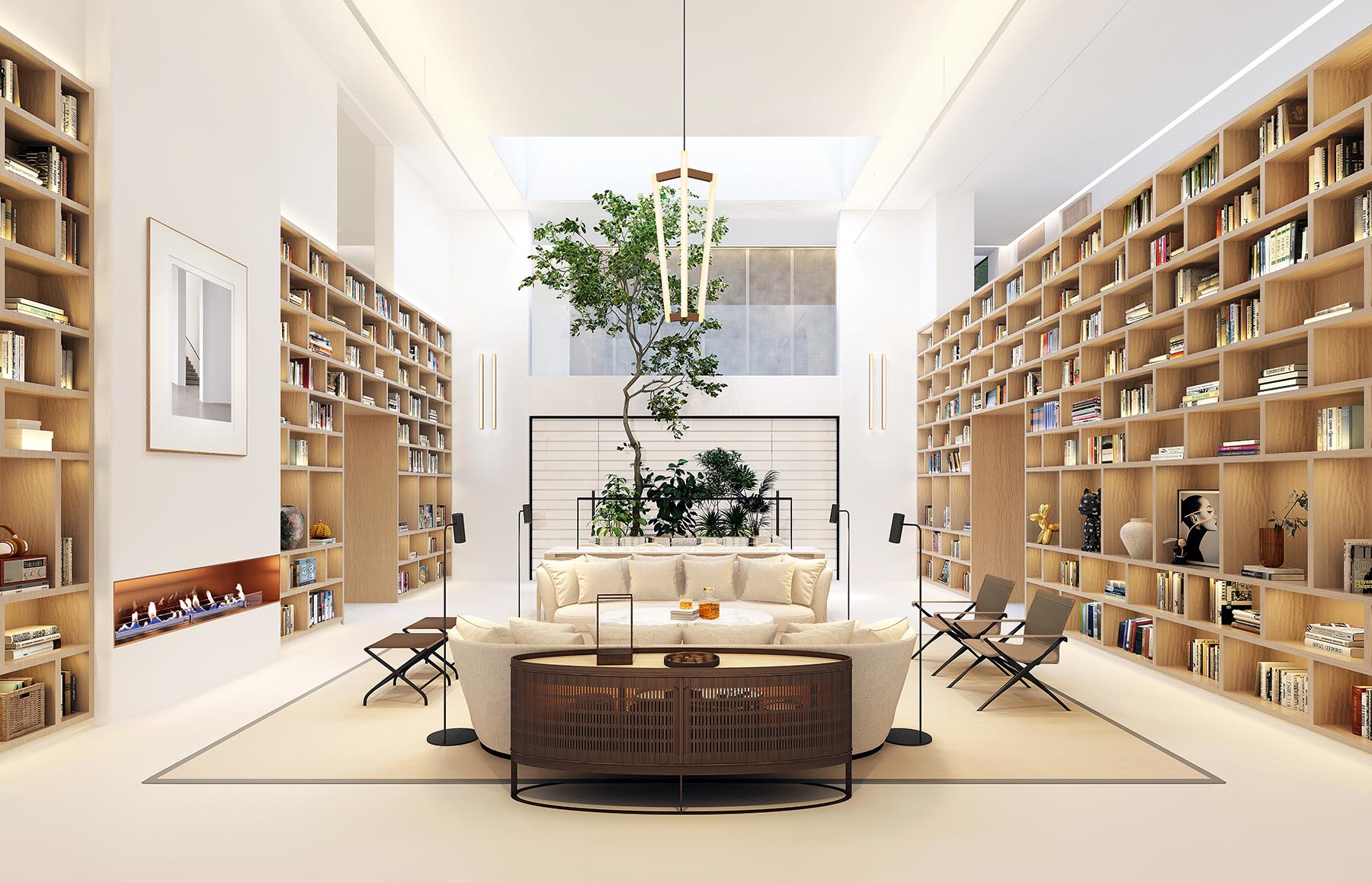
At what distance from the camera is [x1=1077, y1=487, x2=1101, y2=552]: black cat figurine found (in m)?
8.22

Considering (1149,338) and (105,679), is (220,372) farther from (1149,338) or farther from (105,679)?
(1149,338)

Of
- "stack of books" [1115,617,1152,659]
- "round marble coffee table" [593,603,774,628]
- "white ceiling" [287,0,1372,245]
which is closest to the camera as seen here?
"round marble coffee table" [593,603,774,628]

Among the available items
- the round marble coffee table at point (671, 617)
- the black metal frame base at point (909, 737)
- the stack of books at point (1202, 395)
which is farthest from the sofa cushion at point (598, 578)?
the stack of books at point (1202, 395)

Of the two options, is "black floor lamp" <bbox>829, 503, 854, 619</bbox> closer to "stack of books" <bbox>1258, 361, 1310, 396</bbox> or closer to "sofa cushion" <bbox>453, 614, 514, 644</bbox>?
"stack of books" <bbox>1258, 361, 1310, 396</bbox>

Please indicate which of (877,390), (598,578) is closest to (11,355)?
(598,578)

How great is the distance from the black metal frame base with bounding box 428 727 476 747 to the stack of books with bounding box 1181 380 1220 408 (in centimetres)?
543

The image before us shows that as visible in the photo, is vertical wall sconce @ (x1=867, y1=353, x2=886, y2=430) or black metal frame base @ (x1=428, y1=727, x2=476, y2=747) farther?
vertical wall sconce @ (x1=867, y1=353, x2=886, y2=430)

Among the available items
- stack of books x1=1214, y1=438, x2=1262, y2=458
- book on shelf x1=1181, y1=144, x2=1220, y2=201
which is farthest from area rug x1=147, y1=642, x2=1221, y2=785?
book on shelf x1=1181, y1=144, x2=1220, y2=201

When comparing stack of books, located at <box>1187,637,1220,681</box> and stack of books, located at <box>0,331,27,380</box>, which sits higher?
stack of books, located at <box>0,331,27,380</box>

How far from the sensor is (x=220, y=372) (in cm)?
659

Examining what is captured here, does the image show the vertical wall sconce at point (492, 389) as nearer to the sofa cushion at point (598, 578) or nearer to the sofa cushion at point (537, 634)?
the sofa cushion at point (598, 578)

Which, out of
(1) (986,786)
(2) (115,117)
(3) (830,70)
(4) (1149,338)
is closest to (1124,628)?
(4) (1149,338)

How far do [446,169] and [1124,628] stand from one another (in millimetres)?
9713

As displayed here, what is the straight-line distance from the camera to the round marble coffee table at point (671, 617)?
21.3ft
